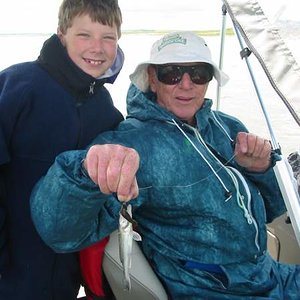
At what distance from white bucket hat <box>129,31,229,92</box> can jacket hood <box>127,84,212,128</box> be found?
0.05m

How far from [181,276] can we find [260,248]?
0.39m

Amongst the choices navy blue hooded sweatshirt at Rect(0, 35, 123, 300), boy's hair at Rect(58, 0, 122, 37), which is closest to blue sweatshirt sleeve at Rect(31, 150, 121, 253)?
navy blue hooded sweatshirt at Rect(0, 35, 123, 300)

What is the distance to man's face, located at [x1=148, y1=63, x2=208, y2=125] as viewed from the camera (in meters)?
2.17

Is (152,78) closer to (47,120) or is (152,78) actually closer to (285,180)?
(47,120)

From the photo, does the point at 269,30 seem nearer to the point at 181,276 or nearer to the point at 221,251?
the point at 221,251

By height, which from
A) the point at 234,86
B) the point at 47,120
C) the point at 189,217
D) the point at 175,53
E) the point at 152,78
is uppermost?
the point at 175,53

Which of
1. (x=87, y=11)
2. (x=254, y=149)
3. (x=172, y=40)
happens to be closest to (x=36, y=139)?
(x=87, y=11)

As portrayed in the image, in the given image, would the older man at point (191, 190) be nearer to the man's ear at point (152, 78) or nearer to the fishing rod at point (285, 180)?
the man's ear at point (152, 78)

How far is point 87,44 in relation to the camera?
6.61 feet

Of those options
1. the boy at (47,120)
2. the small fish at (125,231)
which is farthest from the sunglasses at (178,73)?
the small fish at (125,231)

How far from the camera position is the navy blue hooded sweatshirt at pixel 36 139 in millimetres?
1881

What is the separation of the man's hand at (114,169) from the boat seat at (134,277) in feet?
1.79

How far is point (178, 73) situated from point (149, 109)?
0.21 metres

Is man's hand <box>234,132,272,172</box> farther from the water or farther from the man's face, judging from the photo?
the man's face
